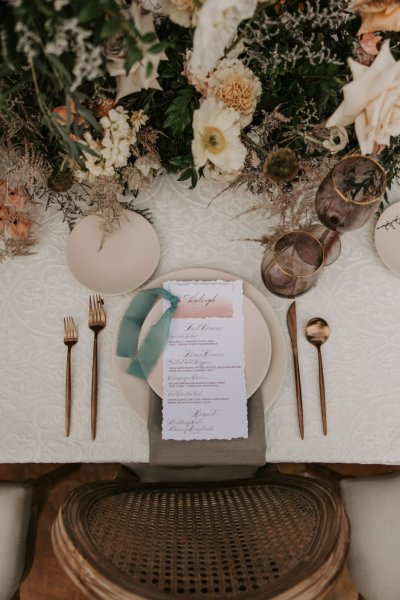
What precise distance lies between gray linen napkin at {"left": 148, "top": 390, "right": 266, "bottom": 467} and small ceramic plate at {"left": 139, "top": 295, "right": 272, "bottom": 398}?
69 mm

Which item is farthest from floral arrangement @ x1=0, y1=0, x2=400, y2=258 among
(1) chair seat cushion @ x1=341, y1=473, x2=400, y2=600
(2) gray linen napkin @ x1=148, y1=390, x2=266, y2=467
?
(1) chair seat cushion @ x1=341, y1=473, x2=400, y2=600

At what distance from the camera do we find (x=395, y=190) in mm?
1103

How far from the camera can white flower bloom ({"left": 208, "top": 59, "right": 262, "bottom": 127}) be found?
821 mm

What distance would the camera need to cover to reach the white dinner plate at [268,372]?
98 centimetres

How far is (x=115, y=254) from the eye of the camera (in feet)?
3.46

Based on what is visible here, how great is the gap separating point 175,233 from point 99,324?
258mm

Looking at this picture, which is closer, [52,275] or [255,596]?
[255,596]

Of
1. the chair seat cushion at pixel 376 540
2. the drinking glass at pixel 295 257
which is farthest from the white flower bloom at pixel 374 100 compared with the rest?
the chair seat cushion at pixel 376 540

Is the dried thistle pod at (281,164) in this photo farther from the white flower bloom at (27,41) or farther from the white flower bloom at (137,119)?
the white flower bloom at (27,41)

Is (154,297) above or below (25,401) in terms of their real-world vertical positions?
above

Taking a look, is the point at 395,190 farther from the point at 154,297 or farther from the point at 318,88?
the point at 154,297

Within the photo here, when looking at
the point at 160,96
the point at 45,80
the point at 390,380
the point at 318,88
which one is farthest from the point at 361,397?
the point at 45,80

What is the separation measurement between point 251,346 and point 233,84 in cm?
48

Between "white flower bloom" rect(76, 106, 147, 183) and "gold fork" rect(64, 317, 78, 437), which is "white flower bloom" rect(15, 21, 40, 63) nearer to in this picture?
"white flower bloom" rect(76, 106, 147, 183)
